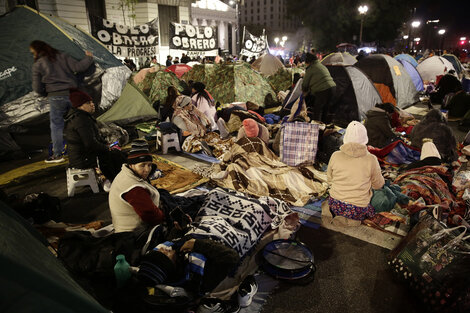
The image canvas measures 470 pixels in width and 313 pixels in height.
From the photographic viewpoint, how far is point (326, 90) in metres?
7.31

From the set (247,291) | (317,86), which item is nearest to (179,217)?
(247,291)

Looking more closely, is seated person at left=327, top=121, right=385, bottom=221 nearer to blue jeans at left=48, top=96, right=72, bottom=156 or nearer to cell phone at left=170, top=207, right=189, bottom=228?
cell phone at left=170, top=207, right=189, bottom=228

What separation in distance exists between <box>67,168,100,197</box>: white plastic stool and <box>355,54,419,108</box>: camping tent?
30.9 feet

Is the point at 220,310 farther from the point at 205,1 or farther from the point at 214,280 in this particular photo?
the point at 205,1

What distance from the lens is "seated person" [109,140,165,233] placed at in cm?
265

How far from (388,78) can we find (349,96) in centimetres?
287

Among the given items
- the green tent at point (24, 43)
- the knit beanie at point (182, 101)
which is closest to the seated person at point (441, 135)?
the knit beanie at point (182, 101)

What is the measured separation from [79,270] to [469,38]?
209ft

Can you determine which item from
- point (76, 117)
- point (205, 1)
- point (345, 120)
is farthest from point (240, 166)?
point (205, 1)

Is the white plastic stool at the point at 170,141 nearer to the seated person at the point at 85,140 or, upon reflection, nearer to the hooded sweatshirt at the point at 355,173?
the seated person at the point at 85,140

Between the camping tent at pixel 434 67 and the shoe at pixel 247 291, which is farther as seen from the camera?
the camping tent at pixel 434 67

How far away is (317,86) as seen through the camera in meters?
7.36

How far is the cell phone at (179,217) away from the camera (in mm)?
3131

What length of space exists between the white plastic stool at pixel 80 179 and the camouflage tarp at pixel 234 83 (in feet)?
19.7
